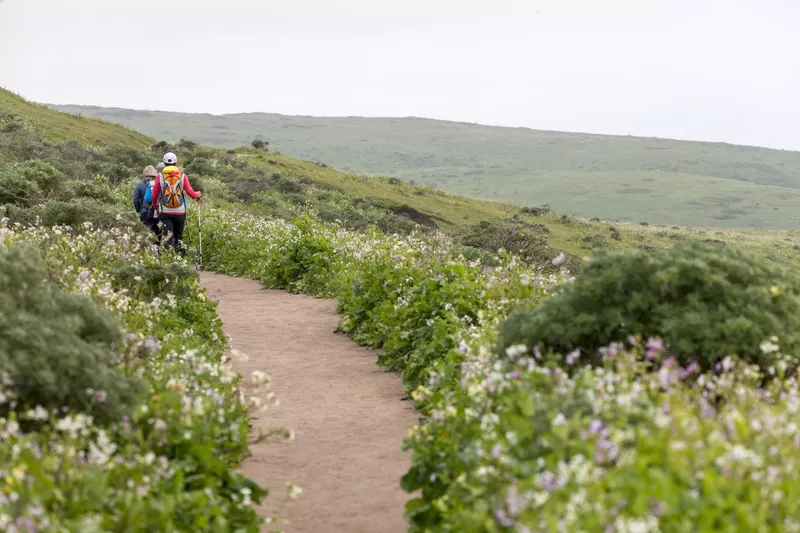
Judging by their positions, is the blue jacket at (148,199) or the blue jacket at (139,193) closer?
the blue jacket at (148,199)

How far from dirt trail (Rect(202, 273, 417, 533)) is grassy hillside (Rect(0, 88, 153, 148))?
3283 centimetres

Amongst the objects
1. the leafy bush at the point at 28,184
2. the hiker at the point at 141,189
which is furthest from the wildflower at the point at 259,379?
the leafy bush at the point at 28,184

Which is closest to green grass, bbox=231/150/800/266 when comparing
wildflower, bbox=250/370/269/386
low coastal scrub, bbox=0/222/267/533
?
low coastal scrub, bbox=0/222/267/533

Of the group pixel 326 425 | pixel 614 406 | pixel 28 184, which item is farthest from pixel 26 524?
pixel 28 184

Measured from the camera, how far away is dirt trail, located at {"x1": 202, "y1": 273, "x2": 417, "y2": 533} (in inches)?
272

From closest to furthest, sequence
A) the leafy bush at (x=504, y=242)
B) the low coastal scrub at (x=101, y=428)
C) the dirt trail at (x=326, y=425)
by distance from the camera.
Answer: the low coastal scrub at (x=101, y=428), the dirt trail at (x=326, y=425), the leafy bush at (x=504, y=242)

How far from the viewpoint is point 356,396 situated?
10375mm

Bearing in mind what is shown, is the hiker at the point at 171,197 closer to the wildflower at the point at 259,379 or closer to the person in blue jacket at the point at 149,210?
the person in blue jacket at the point at 149,210

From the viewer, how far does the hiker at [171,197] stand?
55.4ft

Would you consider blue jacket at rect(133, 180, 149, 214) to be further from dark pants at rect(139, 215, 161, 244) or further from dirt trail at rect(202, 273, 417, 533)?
dirt trail at rect(202, 273, 417, 533)

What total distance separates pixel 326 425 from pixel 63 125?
152ft

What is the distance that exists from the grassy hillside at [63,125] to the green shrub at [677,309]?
131ft

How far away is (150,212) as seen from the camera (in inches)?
695

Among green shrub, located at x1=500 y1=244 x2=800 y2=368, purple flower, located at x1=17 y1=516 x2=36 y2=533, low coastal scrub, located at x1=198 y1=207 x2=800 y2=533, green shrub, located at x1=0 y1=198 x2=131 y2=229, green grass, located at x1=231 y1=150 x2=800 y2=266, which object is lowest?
green grass, located at x1=231 y1=150 x2=800 y2=266
